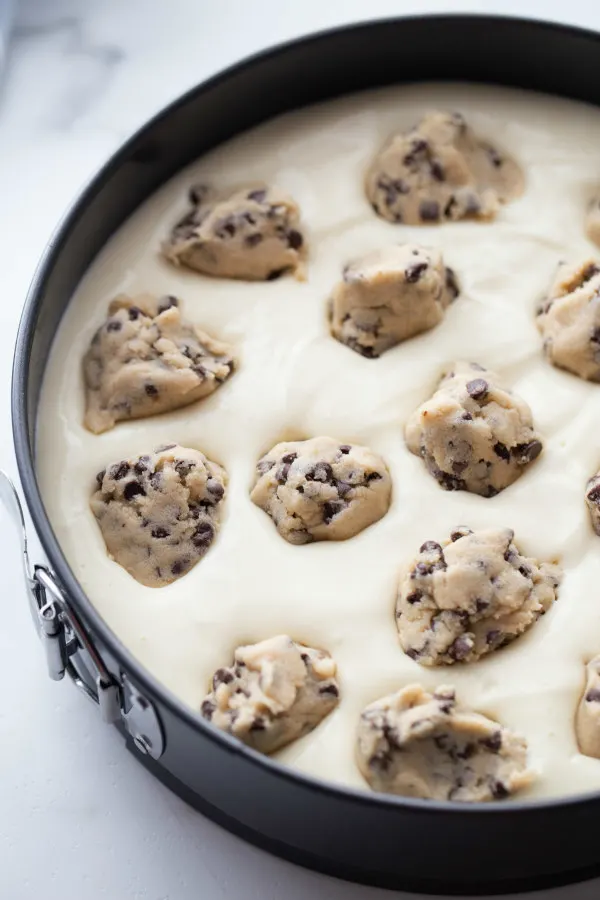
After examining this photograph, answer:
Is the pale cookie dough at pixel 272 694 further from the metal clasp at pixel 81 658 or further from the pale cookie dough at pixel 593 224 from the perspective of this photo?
the pale cookie dough at pixel 593 224

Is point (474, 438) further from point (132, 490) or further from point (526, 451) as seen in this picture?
point (132, 490)

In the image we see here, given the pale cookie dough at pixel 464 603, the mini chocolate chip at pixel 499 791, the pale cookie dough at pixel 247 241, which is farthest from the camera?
the pale cookie dough at pixel 247 241

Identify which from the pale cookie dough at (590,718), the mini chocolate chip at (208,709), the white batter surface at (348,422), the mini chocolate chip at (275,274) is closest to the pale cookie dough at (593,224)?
the white batter surface at (348,422)

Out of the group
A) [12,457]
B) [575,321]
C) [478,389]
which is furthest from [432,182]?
[12,457]

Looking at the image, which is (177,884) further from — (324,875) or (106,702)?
(106,702)

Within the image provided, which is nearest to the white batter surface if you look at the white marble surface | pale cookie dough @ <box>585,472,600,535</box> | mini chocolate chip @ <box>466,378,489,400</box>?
pale cookie dough @ <box>585,472,600,535</box>

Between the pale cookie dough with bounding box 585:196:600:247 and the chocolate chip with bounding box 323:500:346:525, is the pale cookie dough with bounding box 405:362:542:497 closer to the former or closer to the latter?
the chocolate chip with bounding box 323:500:346:525

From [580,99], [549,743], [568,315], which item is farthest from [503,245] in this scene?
[549,743]
